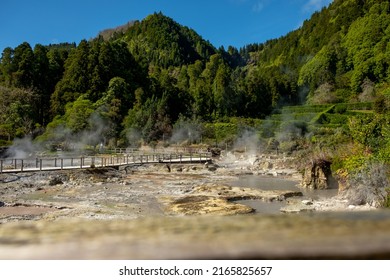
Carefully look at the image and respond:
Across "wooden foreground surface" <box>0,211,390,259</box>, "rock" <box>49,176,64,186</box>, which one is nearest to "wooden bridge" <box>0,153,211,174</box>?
"rock" <box>49,176,64,186</box>

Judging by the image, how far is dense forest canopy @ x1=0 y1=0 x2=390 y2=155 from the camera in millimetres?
51938

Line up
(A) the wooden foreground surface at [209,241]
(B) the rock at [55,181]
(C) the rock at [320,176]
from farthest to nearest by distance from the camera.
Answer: (B) the rock at [55,181] < (C) the rock at [320,176] < (A) the wooden foreground surface at [209,241]

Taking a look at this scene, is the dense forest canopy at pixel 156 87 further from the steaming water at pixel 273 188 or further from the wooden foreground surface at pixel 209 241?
the wooden foreground surface at pixel 209 241

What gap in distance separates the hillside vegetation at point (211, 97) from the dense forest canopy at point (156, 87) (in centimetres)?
20

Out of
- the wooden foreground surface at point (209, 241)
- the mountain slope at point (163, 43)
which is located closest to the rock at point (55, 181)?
the wooden foreground surface at point (209, 241)

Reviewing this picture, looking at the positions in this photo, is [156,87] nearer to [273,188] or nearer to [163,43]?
[273,188]

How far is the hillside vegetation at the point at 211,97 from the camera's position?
46494 millimetres

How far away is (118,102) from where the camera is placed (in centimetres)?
6031

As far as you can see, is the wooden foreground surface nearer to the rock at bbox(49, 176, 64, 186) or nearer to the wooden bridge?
the rock at bbox(49, 176, 64, 186)

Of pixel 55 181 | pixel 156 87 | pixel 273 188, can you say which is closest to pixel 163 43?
pixel 156 87
